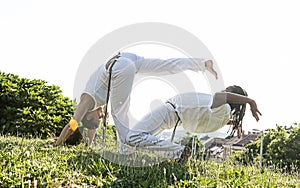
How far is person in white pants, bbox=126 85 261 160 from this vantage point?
419cm

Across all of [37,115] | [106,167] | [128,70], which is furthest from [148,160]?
[37,115]

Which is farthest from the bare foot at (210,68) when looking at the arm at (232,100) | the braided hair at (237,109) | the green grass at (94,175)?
the green grass at (94,175)

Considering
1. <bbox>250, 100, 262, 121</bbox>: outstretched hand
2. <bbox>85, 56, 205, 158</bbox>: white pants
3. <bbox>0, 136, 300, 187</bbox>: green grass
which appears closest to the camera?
<bbox>0, 136, 300, 187</bbox>: green grass

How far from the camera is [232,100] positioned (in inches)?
166

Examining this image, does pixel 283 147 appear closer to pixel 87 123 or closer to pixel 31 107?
pixel 87 123

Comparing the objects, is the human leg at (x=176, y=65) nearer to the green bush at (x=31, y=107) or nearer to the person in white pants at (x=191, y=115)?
the person in white pants at (x=191, y=115)

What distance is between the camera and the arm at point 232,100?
414 centimetres

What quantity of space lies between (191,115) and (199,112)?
132 millimetres

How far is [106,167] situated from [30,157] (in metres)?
0.72

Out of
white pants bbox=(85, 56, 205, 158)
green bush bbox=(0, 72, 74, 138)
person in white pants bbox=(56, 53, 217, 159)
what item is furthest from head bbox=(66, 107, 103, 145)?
green bush bbox=(0, 72, 74, 138)

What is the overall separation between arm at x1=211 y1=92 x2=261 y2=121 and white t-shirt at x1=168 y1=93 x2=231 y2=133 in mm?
62

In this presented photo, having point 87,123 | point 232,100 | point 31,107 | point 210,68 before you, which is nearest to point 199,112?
point 232,100

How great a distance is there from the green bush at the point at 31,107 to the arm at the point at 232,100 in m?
4.51

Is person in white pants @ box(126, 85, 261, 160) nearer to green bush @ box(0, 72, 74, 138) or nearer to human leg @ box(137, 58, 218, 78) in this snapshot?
human leg @ box(137, 58, 218, 78)
